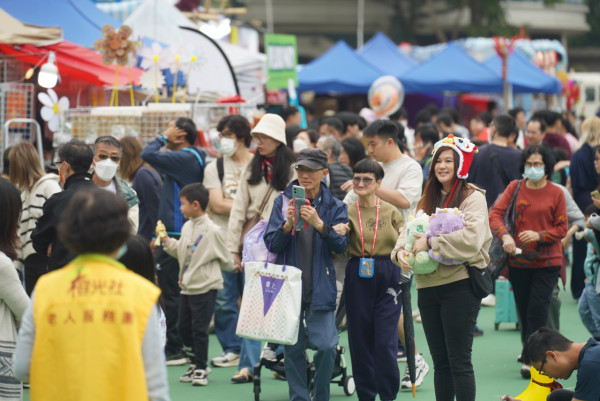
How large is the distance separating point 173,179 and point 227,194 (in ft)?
1.73

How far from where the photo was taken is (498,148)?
916cm

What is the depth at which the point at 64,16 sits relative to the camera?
12766 millimetres

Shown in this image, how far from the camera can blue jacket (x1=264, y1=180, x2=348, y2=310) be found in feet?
20.2

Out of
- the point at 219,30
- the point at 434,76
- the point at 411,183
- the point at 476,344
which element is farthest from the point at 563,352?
the point at 434,76

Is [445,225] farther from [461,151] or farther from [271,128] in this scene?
[271,128]

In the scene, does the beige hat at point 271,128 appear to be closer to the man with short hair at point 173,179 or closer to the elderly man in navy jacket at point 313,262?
the elderly man in navy jacket at point 313,262

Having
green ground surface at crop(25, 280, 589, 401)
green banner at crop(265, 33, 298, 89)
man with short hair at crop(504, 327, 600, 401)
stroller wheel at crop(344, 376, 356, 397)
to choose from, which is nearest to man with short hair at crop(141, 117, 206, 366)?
green ground surface at crop(25, 280, 589, 401)

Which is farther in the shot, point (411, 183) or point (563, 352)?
point (411, 183)

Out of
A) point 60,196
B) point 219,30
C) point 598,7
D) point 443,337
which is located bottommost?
point 443,337

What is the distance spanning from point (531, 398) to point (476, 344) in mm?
2993

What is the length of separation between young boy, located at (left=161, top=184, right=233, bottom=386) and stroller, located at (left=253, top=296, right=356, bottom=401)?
625 millimetres

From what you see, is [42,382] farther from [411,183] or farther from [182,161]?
[182,161]

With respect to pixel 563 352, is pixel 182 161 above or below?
above

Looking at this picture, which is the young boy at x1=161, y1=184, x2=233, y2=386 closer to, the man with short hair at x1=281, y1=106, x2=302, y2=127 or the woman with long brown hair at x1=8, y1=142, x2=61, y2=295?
the woman with long brown hair at x1=8, y1=142, x2=61, y2=295
